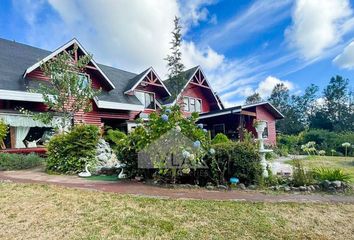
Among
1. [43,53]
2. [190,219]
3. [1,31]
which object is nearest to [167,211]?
[190,219]

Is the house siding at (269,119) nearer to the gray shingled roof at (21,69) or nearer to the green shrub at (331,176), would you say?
the gray shingled roof at (21,69)

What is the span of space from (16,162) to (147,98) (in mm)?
11905

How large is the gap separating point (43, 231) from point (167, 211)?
1.79m

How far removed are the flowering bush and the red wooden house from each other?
5.33m

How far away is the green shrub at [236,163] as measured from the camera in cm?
605

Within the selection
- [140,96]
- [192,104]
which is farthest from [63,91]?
[192,104]

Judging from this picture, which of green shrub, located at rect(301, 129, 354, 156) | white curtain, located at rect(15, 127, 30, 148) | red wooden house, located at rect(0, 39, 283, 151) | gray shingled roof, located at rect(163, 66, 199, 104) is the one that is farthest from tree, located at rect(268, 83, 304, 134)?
white curtain, located at rect(15, 127, 30, 148)

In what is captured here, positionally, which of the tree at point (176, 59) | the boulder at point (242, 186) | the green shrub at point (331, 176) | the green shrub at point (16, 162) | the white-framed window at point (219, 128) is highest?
the tree at point (176, 59)

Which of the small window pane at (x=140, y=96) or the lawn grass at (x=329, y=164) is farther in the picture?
the small window pane at (x=140, y=96)

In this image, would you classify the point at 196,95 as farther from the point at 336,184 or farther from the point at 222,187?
the point at 336,184

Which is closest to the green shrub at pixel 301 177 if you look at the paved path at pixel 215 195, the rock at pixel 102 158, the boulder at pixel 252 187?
the paved path at pixel 215 195

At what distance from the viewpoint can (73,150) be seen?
8.41m

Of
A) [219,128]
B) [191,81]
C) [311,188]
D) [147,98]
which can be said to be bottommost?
[311,188]

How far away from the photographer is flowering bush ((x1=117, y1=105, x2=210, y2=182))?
594cm
